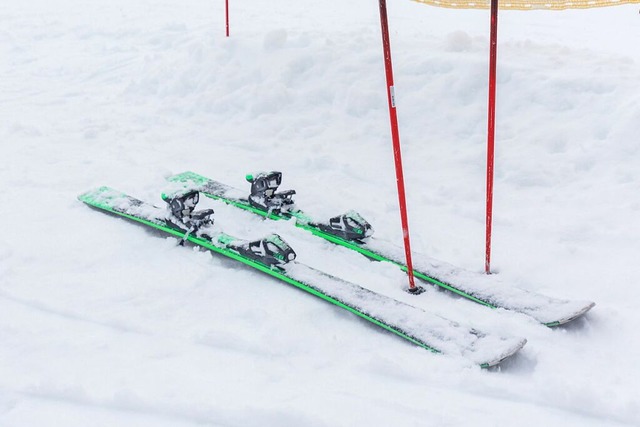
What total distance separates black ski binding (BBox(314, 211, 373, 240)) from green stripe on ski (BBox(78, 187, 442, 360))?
684 millimetres

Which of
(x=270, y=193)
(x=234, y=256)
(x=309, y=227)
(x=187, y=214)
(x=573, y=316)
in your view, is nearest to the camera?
(x=573, y=316)

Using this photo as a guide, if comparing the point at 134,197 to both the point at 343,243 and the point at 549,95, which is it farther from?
the point at 549,95

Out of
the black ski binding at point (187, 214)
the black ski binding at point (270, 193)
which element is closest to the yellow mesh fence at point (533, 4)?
the black ski binding at point (270, 193)

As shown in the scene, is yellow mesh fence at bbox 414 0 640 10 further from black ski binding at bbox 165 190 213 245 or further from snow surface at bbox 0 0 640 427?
black ski binding at bbox 165 190 213 245

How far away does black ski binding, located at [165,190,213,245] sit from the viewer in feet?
15.0

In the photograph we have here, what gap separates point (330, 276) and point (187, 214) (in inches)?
49.4

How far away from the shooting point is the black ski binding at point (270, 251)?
4.13m

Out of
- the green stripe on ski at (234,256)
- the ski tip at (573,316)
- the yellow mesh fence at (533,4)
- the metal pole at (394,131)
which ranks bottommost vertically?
the ski tip at (573,316)

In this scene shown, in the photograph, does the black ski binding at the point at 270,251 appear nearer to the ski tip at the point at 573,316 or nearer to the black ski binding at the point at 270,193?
the black ski binding at the point at 270,193

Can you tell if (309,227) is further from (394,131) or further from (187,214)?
(394,131)

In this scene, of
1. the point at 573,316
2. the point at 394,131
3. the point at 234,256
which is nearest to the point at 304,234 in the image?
the point at 234,256

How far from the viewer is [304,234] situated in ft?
15.9

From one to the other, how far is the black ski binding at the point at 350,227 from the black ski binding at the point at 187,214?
91cm

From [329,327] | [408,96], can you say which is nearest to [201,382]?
[329,327]
